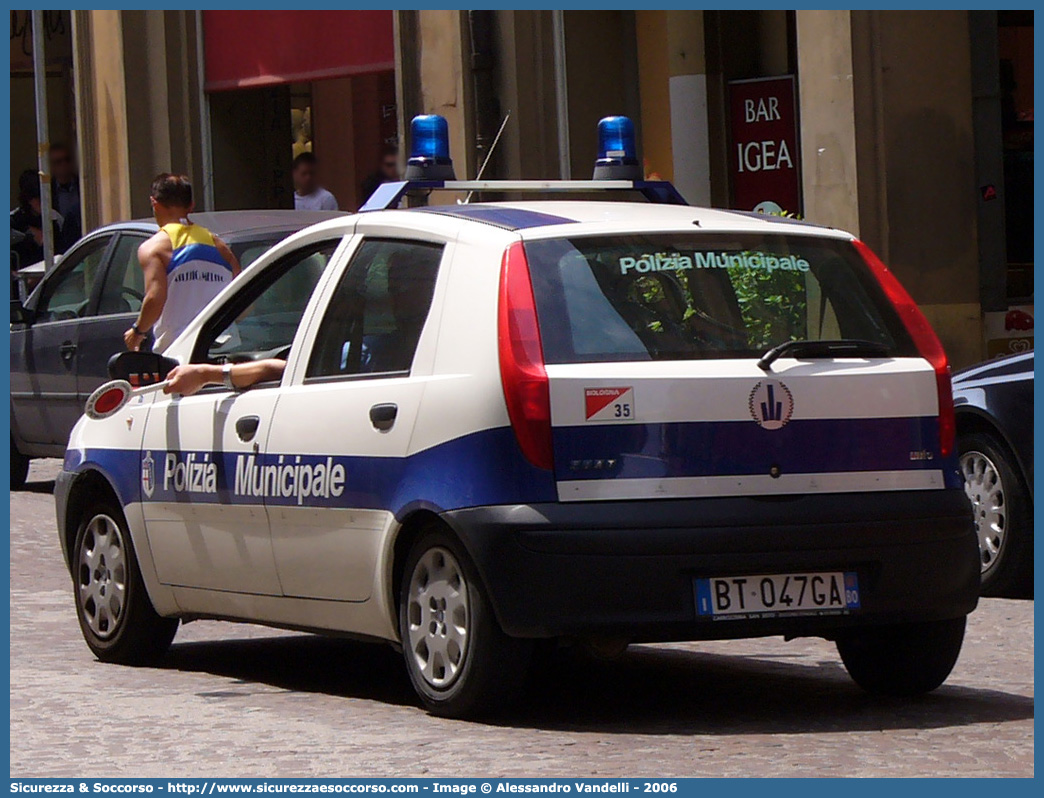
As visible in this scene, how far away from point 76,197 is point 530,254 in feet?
66.5

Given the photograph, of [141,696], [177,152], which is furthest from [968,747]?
[177,152]

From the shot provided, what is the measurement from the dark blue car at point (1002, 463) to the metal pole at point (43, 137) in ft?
52.0

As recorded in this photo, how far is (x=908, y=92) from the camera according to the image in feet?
51.8

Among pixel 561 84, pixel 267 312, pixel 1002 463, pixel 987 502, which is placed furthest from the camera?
pixel 561 84


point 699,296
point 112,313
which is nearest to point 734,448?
point 699,296

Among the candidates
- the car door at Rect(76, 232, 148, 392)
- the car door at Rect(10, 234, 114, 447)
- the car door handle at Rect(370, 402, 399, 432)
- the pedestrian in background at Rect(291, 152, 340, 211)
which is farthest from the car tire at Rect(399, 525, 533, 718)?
the pedestrian in background at Rect(291, 152, 340, 211)

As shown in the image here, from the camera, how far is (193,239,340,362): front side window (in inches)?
310

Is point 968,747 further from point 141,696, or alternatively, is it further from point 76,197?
point 76,197

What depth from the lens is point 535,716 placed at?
6.88 metres

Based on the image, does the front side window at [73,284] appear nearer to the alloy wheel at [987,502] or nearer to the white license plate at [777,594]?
the alloy wheel at [987,502]

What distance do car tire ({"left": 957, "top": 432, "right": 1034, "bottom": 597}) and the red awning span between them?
11.8 metres

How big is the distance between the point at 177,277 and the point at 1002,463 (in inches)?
174

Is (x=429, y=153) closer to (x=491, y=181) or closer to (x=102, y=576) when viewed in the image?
A: (x=491, y=181)

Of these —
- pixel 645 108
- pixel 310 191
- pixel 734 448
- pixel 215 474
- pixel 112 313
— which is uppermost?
pixel 645 108
